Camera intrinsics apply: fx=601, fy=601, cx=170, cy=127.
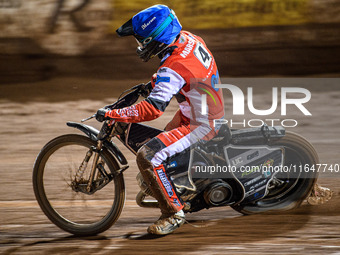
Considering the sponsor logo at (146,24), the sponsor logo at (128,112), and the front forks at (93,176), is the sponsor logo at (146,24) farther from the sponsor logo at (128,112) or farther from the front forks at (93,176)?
the front forks at (93,176)

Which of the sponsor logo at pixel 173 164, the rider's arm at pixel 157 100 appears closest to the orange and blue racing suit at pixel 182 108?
the rider's arm at pixel 157 100

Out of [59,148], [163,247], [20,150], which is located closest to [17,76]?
[20,150]

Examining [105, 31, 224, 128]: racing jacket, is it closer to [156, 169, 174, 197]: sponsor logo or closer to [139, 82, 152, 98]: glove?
[139, 82, 152, 98]: glove

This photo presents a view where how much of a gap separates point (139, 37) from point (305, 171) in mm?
1999

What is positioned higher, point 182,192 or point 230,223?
point 182,192

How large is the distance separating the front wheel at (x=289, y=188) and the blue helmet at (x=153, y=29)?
5.07ft

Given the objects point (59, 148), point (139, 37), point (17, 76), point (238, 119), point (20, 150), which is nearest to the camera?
point (139, 37)

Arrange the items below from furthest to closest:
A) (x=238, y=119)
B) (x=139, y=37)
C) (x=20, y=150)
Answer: (x=238, y=119) < (x=20, y=150) < (x=139, y=37)

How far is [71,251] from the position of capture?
5.05 m

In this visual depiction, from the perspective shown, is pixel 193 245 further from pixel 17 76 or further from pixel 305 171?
pixel 17 76

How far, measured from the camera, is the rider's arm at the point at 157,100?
4.82m

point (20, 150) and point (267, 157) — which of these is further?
point (20, 150)

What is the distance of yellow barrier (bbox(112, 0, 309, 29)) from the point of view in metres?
11.3

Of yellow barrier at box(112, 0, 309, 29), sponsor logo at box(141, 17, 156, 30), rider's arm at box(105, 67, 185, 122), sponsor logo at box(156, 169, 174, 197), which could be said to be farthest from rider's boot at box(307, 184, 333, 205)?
yellow barrier at box(112, 0, 309, 29)
